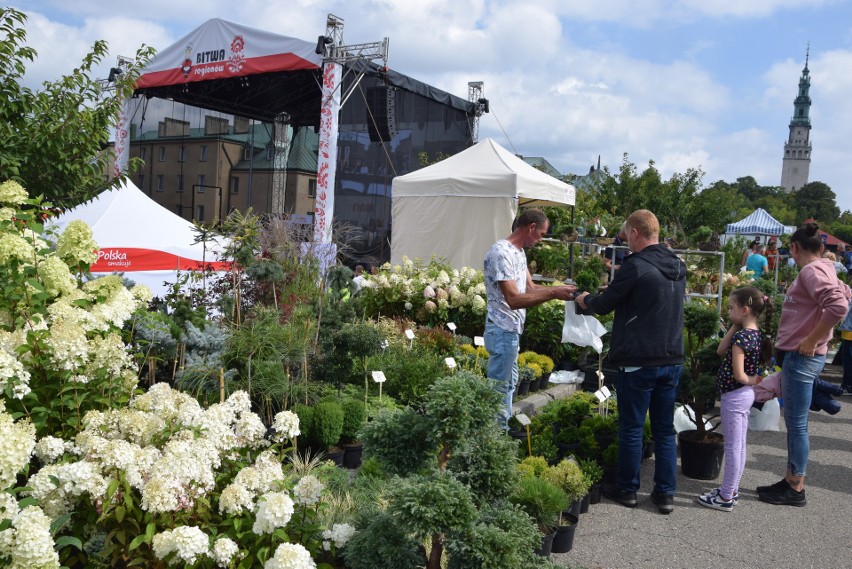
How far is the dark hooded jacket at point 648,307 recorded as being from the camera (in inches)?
169

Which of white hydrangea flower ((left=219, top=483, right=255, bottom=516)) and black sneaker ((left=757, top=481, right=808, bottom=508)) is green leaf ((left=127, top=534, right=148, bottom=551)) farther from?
black sneaker ((left=757, top=481, right=808, bottom=508))

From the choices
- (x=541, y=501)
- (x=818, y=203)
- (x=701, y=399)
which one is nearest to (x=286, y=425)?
(x=541, y=501)

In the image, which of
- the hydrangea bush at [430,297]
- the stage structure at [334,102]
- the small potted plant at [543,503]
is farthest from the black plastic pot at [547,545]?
the stage structure at [334,102]

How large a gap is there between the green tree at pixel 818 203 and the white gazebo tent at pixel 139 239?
8618 cm

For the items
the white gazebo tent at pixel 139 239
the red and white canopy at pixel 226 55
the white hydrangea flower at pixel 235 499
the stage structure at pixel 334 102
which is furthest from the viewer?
the red and white canopy at pixel 226 55

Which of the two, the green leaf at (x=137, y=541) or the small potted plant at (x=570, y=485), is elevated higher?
→ the green leaf at (x=137, y=541)

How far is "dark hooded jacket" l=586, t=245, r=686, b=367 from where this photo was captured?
4.29 m

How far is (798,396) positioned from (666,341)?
3.77ft

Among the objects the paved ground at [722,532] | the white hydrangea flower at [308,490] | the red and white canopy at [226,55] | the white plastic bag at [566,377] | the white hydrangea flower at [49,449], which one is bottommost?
the paved ground at [722,532]

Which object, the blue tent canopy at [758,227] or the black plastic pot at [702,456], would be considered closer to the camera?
the black plastic pot at [702,456]

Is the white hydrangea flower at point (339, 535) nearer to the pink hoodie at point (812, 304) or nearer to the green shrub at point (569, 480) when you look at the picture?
the green shrub at point (569, 480)

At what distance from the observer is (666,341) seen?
432 cm

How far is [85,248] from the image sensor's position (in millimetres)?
3346

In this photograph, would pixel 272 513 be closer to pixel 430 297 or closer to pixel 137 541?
pixel 137 541
